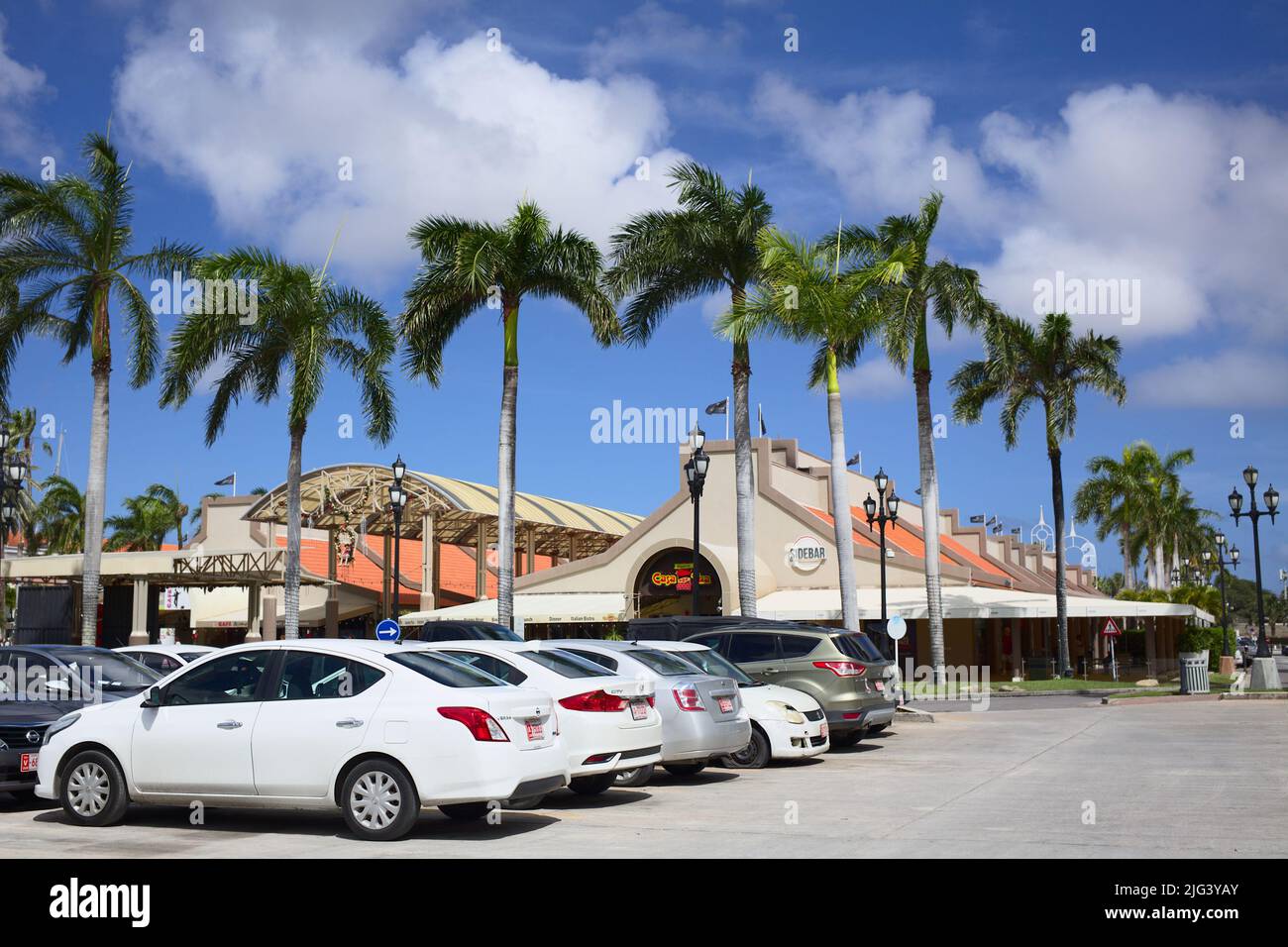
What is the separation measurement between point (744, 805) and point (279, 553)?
33478 mm

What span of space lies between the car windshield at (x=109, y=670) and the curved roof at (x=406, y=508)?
94.9 ft

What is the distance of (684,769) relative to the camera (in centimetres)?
1520

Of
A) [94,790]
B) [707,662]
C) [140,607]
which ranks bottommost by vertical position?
[94,790]

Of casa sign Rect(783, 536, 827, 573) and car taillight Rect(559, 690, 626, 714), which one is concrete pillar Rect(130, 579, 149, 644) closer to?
casa sign Rect(783, 536, 827, 573)

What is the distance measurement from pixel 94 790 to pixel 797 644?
10000 mm

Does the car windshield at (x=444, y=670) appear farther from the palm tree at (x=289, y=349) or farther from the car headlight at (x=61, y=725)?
the palm tree at (x=289, y=349)

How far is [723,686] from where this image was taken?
1422cm

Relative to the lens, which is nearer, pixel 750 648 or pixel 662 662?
pixel 662 662

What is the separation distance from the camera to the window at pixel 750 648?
1798cm

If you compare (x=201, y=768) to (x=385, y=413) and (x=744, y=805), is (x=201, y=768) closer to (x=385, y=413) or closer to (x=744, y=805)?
(x=744, y=805)

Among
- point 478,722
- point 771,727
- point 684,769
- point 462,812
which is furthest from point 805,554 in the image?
point 478,722

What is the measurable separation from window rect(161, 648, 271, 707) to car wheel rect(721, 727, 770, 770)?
23.5 ft

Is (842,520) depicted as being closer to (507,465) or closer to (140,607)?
(507,465)
